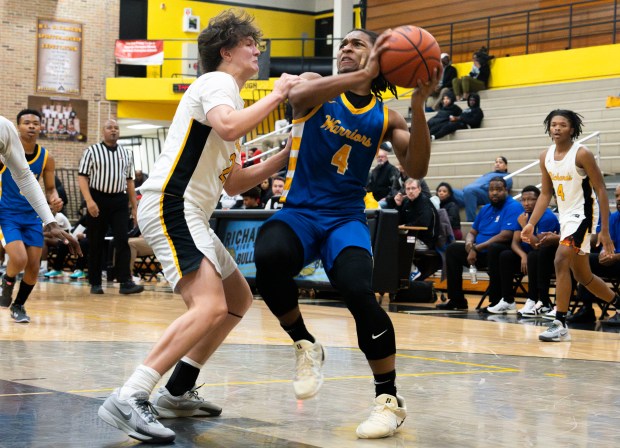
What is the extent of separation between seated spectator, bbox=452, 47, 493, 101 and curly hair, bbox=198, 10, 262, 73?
17794mm

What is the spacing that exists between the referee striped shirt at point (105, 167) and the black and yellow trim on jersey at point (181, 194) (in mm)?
7831

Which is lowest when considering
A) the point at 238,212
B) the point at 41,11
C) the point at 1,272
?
the point at 1,272

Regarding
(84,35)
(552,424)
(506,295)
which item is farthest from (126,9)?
(552,424)

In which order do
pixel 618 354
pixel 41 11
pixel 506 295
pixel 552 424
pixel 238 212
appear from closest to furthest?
1. pixel 552 424
2. pixel 618 354
3. pixel 506 295
4. pixel 238 212
5. pixel 41 11

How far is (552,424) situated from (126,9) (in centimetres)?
2870

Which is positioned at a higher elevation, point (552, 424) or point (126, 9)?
point (126, 9)

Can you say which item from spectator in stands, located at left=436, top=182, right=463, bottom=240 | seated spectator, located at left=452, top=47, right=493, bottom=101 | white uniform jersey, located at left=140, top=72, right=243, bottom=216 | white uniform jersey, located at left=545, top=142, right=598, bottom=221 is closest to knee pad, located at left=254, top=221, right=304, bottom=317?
white uniform jersey, located at left=140, top=72, right=243, bottom=216

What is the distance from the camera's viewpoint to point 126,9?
31016 mm

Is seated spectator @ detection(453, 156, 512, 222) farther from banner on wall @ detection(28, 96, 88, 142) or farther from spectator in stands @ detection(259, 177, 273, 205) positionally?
banner on wall @ detection(28, 96, 88, 142)

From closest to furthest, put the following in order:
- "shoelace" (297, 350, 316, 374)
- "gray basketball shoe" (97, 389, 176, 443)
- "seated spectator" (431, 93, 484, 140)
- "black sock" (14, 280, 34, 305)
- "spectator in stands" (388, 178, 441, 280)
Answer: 1. "gray basketball shoe" (97, 389, 176, 443)
2. "shoelace" (297, 350, 316, 374)
3. "black sock" (14, 280, 34, 305)
4. "spectator in stands" (388, 178, 441, 280)
5. "seated spectator" (431, 93, 484, 140)

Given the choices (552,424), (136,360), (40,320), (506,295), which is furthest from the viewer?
(506,295)

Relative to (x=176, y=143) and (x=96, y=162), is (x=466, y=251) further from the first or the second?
(x=176, y=143)

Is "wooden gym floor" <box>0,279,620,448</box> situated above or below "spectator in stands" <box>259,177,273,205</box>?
below

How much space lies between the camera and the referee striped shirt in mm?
11664
